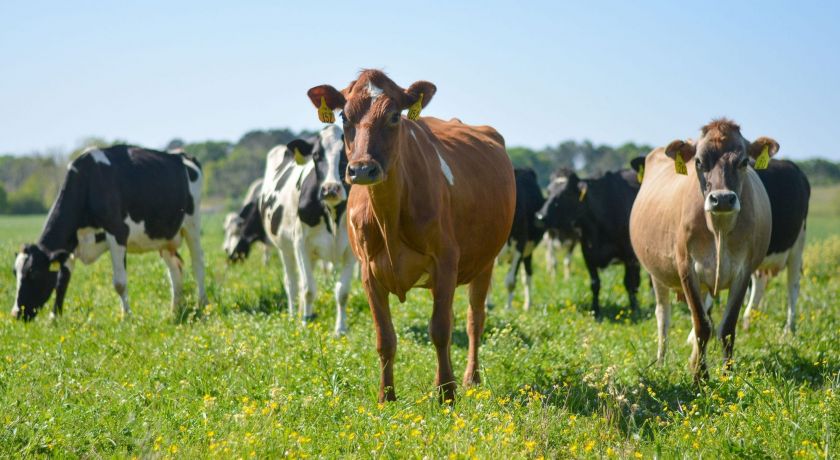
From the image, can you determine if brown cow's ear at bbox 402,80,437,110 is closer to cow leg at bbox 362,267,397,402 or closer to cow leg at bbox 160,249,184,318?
cow leg at bbox 362,267,397,402

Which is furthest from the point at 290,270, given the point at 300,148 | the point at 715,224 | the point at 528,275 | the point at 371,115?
the point at 715,224

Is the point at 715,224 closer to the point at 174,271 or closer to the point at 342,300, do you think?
the point at 342,300

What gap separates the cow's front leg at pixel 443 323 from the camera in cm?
618

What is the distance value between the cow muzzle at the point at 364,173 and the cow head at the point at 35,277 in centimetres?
630

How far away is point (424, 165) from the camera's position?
6.21 meters

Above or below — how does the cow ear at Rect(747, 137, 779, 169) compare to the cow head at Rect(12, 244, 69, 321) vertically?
above

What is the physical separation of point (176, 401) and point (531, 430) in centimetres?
259

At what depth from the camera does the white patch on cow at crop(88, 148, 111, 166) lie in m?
11.0

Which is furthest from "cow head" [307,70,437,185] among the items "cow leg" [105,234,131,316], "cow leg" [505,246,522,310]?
"cow leg" [505,246,522,310]

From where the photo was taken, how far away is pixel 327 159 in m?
9.66

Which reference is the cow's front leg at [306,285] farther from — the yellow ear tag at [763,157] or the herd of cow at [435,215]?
the yellow ear tag at [763,157]

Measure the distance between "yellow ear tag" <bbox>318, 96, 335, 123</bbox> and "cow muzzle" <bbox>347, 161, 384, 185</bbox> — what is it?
1047 millimetres

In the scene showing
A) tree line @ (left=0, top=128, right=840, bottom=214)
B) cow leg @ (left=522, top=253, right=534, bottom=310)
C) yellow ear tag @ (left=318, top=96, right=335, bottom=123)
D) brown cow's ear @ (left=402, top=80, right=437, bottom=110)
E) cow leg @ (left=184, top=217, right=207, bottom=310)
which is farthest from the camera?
tree line @ (left=0, top=128, right=840, bottom=214)

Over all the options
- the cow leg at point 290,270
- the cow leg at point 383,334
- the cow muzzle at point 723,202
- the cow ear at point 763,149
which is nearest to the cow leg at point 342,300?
the cow leg at point 290,270
